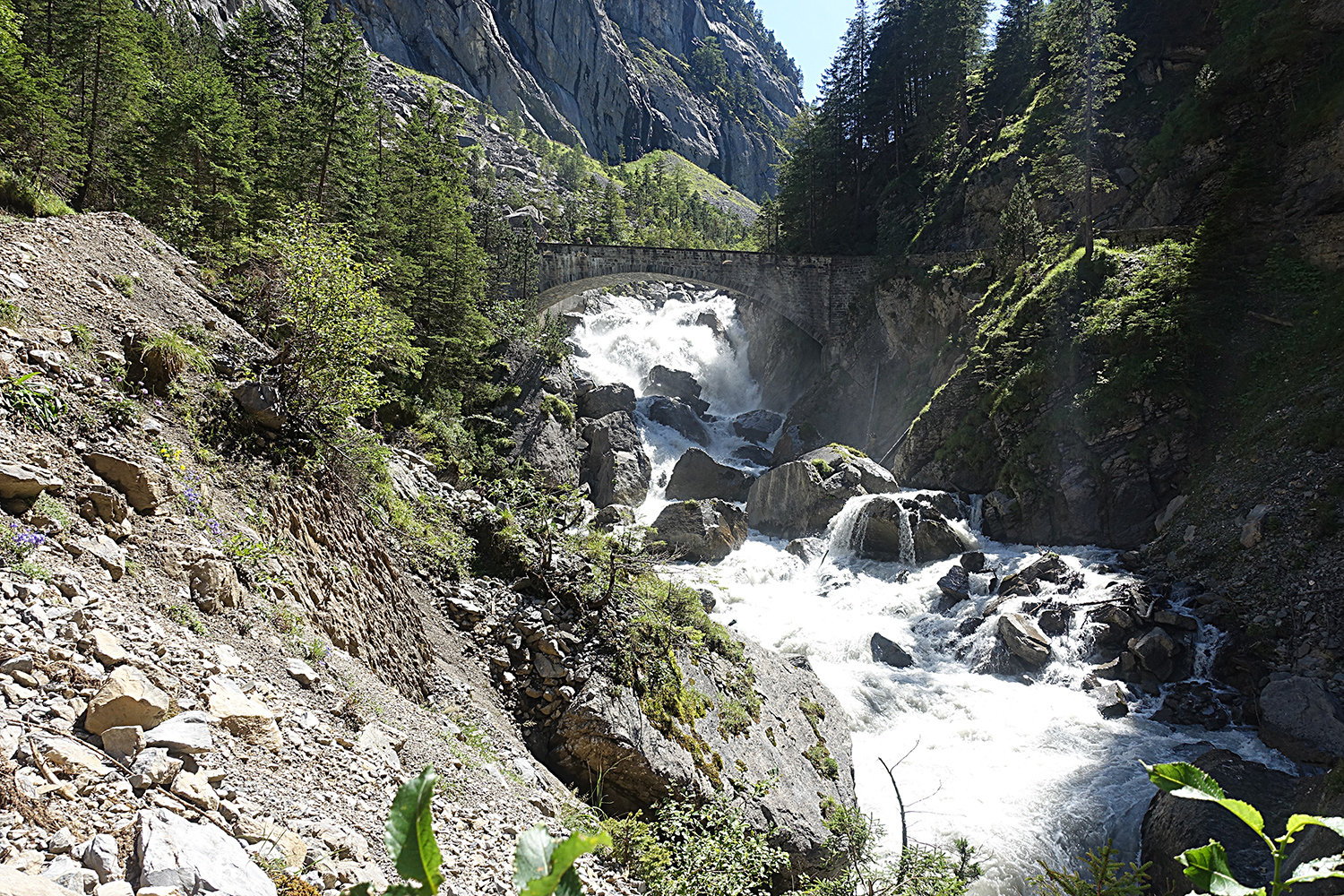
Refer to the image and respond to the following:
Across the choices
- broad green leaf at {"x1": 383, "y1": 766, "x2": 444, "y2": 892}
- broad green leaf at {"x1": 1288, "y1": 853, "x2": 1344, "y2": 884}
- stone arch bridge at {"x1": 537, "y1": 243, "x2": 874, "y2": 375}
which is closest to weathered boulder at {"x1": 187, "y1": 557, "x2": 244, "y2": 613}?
broad green leaf at {"x1": 383, "y1": 766, "x2": 444, "y2": 892}

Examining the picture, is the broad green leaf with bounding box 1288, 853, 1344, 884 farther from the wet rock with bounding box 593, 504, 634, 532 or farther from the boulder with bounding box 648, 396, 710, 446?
the boulder with bounding box 648, 396, 710, 446

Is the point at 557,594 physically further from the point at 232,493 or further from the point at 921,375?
the point at 921,375

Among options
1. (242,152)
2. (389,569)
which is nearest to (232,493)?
(389,569)

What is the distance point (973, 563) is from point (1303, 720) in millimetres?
8902

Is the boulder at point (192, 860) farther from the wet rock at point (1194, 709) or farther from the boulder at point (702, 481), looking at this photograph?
the boulder at point (702, 481)

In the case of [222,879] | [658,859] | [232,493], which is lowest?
[658,859]

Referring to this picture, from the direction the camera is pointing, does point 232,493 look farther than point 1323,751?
No

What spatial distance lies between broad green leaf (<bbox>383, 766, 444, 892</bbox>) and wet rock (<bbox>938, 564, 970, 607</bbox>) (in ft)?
68.0

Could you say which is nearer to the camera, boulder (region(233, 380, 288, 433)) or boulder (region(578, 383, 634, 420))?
boulder (region(233, 380, 288, 433))

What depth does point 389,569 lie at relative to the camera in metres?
7.52

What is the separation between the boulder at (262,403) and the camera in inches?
257

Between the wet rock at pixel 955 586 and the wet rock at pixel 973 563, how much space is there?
307 millimetres

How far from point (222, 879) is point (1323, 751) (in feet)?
54.7

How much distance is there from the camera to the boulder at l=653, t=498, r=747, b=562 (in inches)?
960
